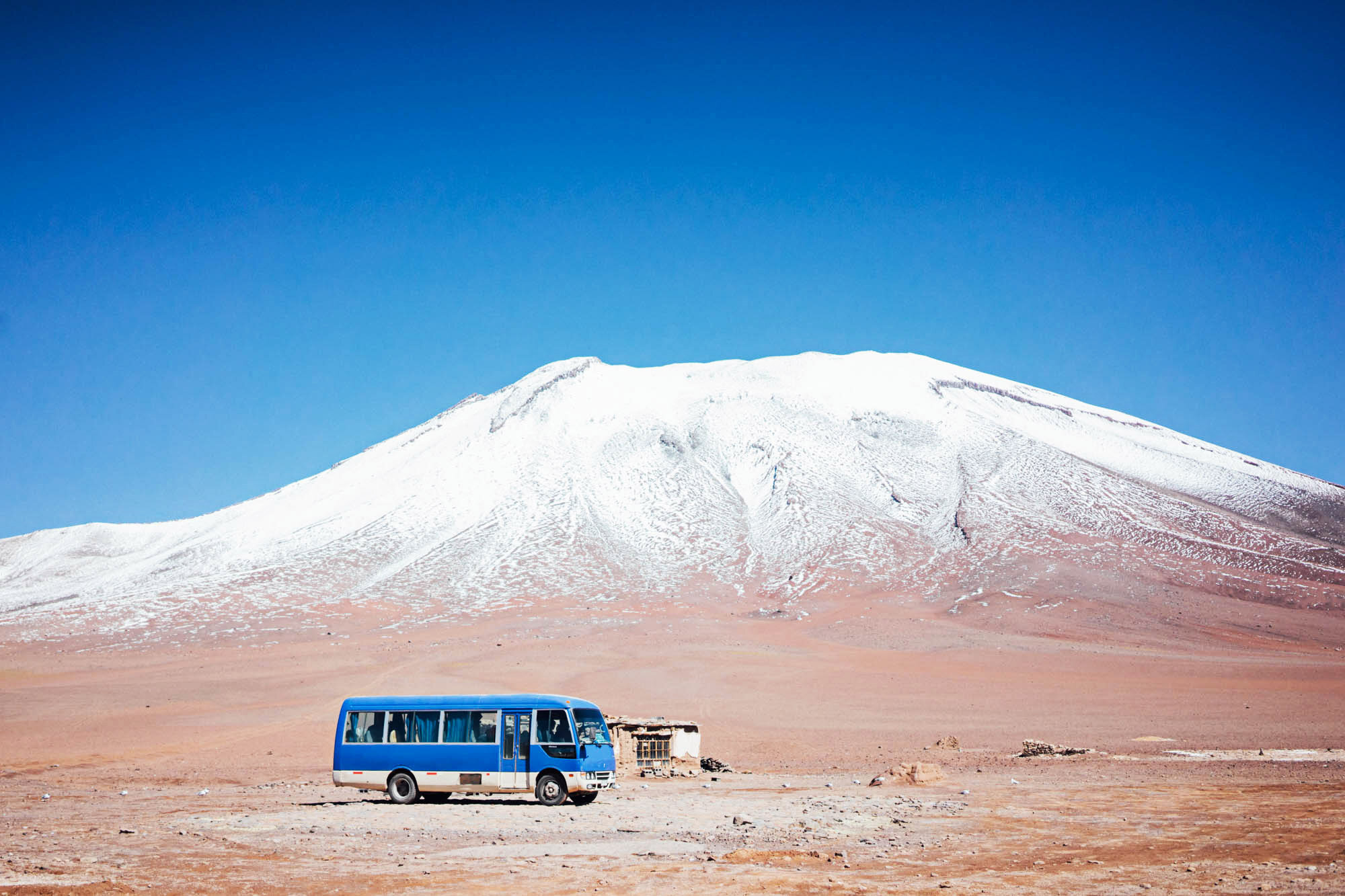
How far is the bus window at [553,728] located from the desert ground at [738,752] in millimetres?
1265

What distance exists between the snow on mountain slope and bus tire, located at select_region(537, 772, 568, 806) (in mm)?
49556

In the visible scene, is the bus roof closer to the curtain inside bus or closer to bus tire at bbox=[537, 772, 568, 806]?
the curtain inside bus

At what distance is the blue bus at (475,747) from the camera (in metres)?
20.8

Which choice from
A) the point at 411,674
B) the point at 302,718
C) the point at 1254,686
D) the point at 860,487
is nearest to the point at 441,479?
the point at 860,487

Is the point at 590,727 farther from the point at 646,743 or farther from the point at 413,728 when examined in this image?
the point at 646,743

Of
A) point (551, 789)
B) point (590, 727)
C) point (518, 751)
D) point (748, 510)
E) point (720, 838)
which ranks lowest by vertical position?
point (720, 838)

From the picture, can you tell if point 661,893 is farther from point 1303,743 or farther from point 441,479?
point 441,479

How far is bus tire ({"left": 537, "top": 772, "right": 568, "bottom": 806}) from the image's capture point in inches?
816

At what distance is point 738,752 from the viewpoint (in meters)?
32.9

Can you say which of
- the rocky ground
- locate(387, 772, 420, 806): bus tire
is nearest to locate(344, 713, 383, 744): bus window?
locate(387, 772, 420, 806): bus tire

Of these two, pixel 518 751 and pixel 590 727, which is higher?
pixel 590 727

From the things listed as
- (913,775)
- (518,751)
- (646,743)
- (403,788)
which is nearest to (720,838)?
(518,751)

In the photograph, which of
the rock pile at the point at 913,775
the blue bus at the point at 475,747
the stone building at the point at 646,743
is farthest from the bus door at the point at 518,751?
the rock pile at the point at 913,775

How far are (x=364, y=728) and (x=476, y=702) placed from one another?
2.32 m
